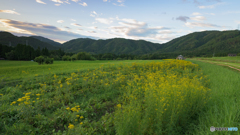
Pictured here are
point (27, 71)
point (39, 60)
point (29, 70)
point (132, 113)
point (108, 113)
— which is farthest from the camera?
point (39, 60)

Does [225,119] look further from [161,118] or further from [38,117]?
[38,117]

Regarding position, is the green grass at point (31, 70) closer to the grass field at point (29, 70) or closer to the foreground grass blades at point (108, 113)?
the grass field at point (29, 70)

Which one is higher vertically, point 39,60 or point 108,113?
point 39,60

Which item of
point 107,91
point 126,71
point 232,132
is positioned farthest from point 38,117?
point 126,71

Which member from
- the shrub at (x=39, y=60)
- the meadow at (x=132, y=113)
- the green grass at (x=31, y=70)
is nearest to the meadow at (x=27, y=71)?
the green grass at (x=31, y=70)

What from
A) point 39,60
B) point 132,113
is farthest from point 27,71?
point 39,60

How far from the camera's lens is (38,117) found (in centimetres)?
425

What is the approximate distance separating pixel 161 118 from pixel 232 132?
5.01ft

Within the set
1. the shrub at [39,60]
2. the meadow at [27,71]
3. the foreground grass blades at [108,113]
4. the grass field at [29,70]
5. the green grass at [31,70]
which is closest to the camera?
the foreground grass blades at [108,113]

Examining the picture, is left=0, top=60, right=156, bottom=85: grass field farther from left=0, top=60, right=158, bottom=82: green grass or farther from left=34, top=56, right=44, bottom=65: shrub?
left=34, top=56, right=44, bottom=65: shrub

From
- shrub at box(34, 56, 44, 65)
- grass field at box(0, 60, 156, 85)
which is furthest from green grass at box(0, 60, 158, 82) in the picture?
shrub at box(34, 56, 44, 65)

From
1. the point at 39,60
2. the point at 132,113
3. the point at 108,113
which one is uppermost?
the point at 39,60

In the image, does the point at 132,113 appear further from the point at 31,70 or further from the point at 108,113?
the point at 31,70

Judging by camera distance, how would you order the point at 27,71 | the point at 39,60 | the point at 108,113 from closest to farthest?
the point at 108,113 → the point at 27,71 → the point at 39,60
